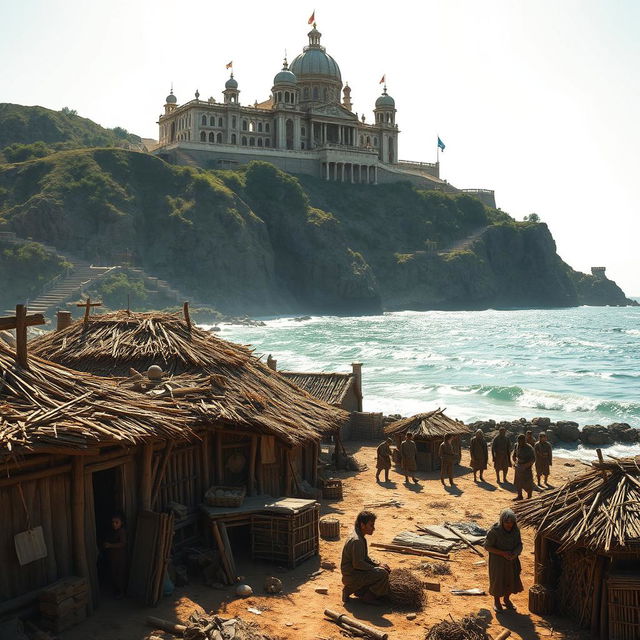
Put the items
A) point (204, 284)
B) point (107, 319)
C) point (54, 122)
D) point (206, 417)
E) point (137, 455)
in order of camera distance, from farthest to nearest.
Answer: point (54, 122) → point (204, 284) → point (107, 319) → point (206, 417) → point (137, 455)

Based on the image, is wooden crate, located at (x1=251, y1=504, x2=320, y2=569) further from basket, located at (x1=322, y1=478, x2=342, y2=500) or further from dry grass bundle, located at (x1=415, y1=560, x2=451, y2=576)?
basket, located at (x1=322, y1=478, x2=342, y2=500)

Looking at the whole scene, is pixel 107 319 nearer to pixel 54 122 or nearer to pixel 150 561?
pixel 150 561

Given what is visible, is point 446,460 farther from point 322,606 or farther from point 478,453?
point 322,606

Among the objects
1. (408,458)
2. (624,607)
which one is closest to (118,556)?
(624,607)

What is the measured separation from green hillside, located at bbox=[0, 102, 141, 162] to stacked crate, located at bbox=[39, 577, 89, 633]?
10780 cm

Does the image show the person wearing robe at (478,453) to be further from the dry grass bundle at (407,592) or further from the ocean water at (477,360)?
the ocean water at (477,360)

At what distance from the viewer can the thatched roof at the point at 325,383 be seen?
22734 millimetres

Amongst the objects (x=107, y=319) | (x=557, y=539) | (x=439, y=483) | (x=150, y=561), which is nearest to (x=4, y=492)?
(x=150, y=561)

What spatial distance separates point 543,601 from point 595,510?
55.3 inches

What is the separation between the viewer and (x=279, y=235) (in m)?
105

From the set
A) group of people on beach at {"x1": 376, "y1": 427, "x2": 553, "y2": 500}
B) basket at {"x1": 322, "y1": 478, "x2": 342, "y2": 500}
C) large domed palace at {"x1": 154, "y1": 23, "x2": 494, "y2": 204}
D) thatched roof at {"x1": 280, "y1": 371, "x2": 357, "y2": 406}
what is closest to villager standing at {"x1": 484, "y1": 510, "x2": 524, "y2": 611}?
basket at {"x1": 322, "y1": 478, "x2": 342, "y2": 500}

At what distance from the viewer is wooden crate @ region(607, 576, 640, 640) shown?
9.14 meters

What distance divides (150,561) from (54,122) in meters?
132

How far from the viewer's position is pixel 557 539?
10.0 m
